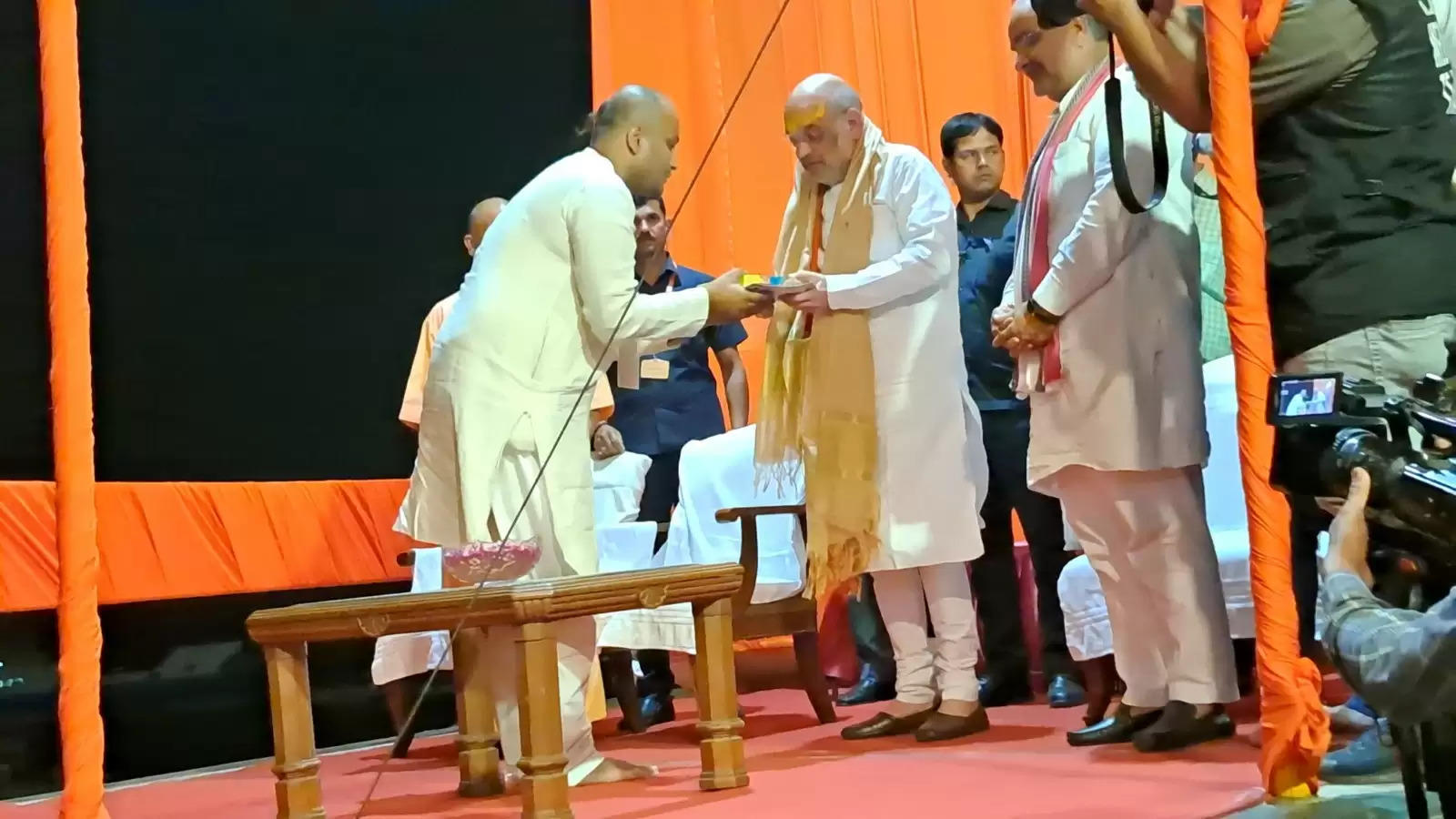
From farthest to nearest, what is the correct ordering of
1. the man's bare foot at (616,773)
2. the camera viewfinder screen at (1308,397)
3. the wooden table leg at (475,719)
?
the wooden table leg at (475,719) → the man's bare foot at (616,773) → the camera viewfinder screen at (1308,397)

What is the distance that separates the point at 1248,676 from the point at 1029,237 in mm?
1291

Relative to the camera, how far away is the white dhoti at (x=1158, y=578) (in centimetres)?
245

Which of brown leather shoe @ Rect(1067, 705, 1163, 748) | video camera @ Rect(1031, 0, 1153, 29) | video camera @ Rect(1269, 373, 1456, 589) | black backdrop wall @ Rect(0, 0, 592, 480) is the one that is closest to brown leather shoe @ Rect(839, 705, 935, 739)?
brown leather shoe @ Rect(1067, 705, 1163, 748)

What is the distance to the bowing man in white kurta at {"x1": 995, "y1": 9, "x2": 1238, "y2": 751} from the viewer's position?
2461mm

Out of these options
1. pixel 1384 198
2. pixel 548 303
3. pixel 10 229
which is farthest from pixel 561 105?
pixel 1384 198

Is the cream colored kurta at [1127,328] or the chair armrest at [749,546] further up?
the cream colored kurta at [1127,328]

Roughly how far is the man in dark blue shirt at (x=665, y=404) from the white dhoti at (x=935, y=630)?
1.07 meters

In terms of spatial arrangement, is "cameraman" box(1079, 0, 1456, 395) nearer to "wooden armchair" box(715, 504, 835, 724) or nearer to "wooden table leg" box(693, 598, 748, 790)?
"wooden table leg" box(693, 598, 748, 790)

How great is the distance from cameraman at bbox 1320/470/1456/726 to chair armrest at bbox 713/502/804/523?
2.27 meters

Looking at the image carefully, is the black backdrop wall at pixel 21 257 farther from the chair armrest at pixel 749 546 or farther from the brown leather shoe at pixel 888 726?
the brown leather shoe at pixel 888 726

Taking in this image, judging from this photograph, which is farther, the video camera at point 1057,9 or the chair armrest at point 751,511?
the chair armrest at point 751,511

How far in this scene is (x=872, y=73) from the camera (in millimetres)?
4832

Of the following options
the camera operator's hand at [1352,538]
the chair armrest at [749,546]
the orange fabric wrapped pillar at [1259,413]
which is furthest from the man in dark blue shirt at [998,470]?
the camera operator's hand at [1352,538]

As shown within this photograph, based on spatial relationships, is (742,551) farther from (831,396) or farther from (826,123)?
(826,123)
